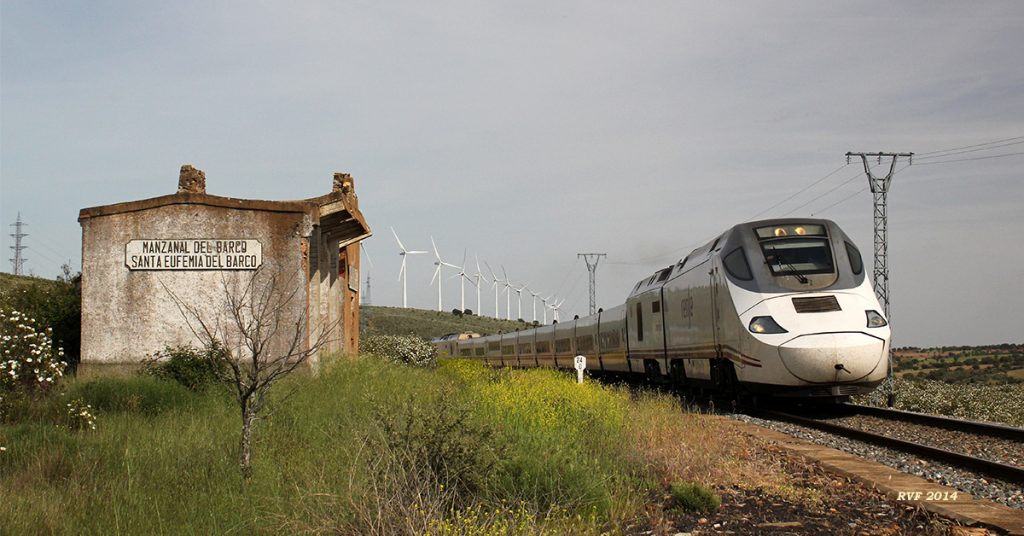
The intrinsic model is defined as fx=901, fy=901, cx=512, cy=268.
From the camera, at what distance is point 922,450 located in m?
11.0

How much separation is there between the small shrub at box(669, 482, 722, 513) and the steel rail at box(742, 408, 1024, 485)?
3.71m

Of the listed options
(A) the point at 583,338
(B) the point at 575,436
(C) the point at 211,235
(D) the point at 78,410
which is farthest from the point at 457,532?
(A) the point at 583,338

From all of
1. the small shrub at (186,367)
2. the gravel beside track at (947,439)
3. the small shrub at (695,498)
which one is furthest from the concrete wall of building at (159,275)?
the small shrub at (695,498)

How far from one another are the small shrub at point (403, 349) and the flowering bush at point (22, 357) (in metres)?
18.6

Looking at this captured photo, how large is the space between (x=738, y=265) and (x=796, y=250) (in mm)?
994

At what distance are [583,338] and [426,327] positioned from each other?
69.0m

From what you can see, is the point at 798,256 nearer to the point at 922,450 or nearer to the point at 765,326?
the point at 765,326

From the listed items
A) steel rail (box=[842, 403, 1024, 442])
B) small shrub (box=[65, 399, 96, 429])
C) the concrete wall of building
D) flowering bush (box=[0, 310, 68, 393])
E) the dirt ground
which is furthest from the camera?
the concrete wall of building

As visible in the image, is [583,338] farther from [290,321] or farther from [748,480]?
[748,480]

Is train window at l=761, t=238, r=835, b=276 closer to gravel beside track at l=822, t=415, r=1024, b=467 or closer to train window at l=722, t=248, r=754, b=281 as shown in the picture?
train window at l=722, t=248, r=754, b=281

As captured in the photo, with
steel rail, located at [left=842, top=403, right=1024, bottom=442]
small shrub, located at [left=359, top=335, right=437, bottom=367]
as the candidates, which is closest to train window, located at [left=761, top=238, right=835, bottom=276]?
steel rail, located at [left=842, top=403, right=1024, bottom=442]

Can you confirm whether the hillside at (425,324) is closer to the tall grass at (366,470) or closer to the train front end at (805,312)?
the train front end at (805,312)

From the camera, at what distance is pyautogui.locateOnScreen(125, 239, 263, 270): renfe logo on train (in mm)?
17828

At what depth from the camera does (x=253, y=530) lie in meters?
6.69
